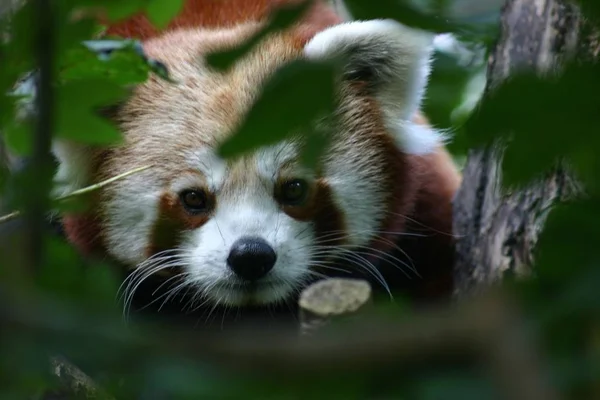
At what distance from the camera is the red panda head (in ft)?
12.6

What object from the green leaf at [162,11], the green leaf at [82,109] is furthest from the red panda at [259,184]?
the green leaf at [82,109]

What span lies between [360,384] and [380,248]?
324 centimetres

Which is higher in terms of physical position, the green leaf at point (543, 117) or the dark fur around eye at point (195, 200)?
the green leaf at point (543, 117)

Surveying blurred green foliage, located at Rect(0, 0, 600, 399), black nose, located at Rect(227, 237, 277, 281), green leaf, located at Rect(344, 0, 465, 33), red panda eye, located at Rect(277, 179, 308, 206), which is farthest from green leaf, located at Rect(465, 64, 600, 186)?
red panda eye, located at Rect(277, 179, 308, 206)

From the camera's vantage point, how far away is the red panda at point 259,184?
385 centimetres

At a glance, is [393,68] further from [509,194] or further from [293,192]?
[509,194]

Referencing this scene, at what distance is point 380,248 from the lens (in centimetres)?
429

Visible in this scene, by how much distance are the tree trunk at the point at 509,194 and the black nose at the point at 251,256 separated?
2.57 feet

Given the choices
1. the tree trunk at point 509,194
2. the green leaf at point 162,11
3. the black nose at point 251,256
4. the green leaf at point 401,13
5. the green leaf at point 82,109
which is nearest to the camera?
the green leaf at point 401,13

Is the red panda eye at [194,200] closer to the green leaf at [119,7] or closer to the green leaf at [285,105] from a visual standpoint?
the green leaf at [119,7]

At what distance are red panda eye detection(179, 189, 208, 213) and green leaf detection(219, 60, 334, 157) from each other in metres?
2.83

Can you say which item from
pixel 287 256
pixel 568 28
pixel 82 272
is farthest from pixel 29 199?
pixel 287 256

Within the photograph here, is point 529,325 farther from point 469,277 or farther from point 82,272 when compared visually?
point 469,277

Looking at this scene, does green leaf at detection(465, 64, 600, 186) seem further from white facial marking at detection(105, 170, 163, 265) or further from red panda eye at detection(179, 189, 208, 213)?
white facial marking at detection(105, 170, 163, 265)
